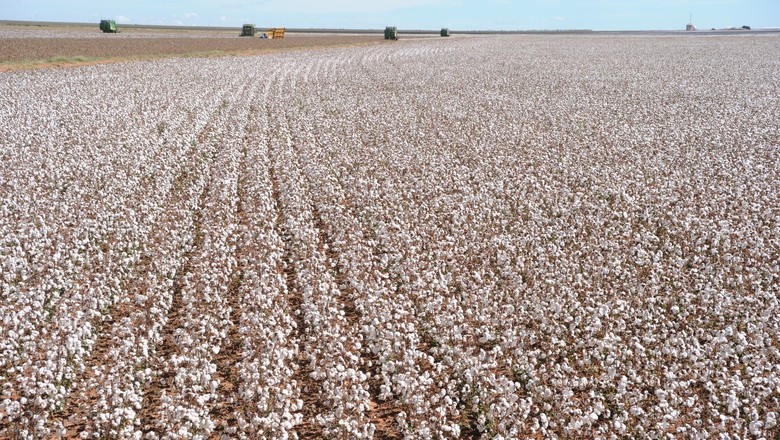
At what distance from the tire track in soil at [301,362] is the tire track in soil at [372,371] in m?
0.59

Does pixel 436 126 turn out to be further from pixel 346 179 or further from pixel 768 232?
pixel 768 232

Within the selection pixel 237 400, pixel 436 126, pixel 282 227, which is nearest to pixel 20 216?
pixel 282 227

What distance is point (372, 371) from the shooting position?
764 cm

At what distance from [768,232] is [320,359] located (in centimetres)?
957

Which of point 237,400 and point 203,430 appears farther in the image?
point 237,400

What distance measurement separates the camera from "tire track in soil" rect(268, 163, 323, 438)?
6.68 m

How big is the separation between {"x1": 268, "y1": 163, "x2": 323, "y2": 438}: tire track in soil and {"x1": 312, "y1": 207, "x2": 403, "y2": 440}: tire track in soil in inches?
23.2

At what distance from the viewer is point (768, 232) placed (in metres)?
12.3

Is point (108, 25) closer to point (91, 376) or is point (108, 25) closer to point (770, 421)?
point (91, 376)

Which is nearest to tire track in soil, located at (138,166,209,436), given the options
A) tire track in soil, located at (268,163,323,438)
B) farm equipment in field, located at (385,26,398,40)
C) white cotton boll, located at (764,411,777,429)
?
tire track in soil, located at (268,163,323,438)

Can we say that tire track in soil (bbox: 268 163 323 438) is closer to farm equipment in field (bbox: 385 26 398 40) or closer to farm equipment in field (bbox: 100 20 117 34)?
farm equipment in field (bbox: 385 26 398 40)

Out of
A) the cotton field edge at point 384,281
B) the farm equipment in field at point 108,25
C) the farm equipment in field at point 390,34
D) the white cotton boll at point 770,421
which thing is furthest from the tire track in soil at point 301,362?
the farm equipment in field at point 108,25

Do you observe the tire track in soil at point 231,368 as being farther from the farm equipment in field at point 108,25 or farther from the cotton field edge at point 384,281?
the farm equipment in field at point 108,25

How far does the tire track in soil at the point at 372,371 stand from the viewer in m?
6.65
